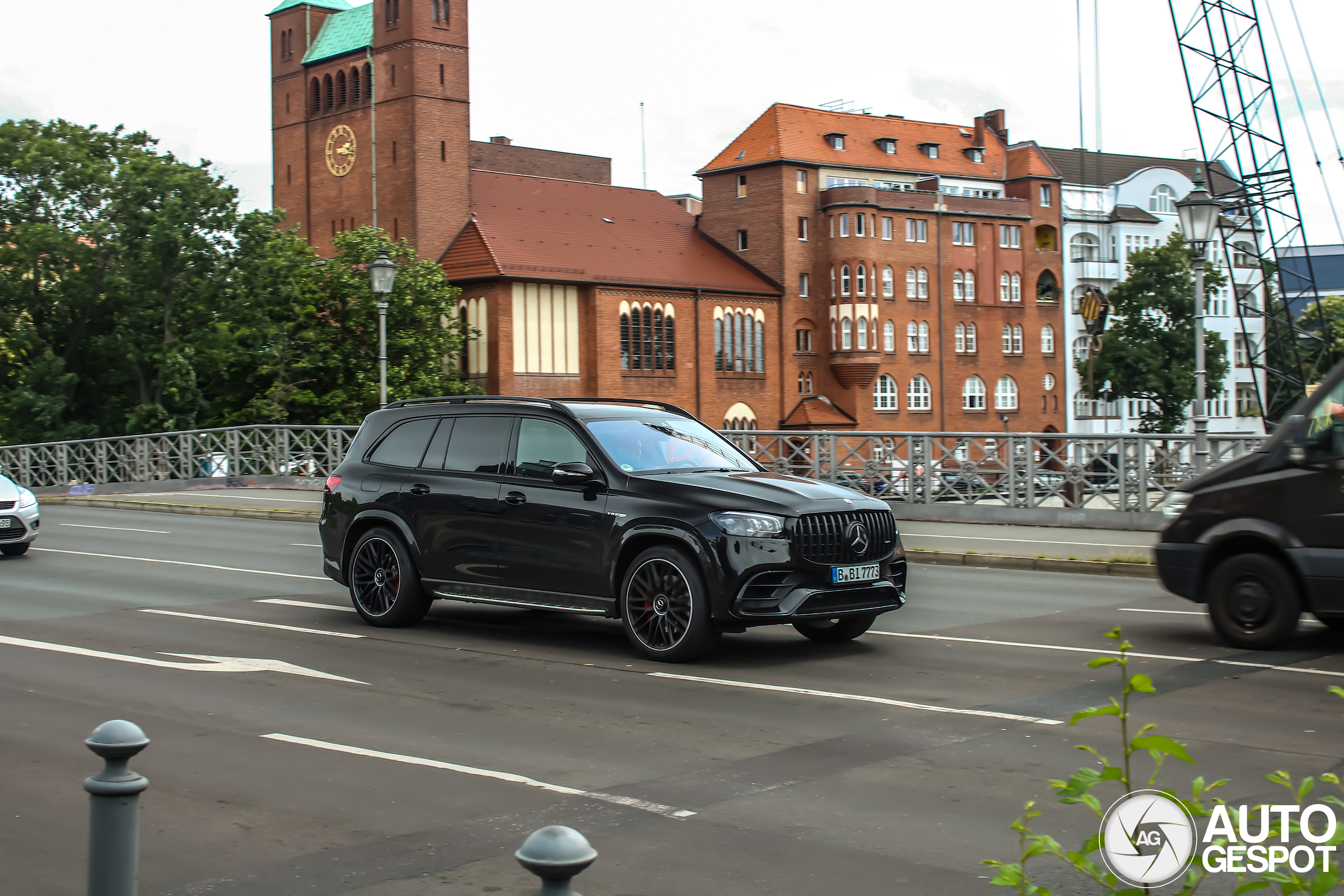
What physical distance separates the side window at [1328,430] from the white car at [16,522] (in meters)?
14.7

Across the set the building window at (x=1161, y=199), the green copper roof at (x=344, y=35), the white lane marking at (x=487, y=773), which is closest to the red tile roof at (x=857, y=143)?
the building window at (x=1161, y=199)

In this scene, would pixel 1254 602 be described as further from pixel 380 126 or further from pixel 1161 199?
pixel 1161 199

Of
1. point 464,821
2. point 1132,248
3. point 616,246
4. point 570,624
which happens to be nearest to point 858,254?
point 616,246

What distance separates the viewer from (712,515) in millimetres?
9336

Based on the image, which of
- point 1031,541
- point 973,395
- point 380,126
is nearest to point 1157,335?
point 973,395

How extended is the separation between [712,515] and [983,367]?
80.1 meters

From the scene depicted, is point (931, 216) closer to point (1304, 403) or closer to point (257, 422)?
point (257, 422)

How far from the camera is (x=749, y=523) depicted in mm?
9266

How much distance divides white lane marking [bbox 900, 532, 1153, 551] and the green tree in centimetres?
6105

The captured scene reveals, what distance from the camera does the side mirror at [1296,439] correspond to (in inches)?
389

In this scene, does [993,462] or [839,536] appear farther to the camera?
[993,462]

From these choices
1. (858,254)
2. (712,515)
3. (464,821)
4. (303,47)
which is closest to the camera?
(464,821)

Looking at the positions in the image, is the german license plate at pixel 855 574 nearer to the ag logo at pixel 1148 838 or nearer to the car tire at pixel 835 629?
the car tire at pixel 835 629

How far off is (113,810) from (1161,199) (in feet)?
330
